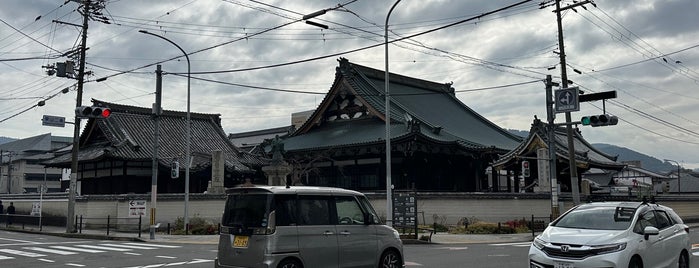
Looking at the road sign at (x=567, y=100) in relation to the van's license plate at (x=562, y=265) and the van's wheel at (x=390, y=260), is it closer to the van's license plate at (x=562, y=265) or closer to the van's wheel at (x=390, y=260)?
the van's wheel at (x=390, y=260)

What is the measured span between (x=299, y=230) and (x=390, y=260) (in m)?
2.34

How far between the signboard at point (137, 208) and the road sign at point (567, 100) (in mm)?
19701

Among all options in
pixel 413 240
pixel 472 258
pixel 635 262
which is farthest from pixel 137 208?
pixel 635 262

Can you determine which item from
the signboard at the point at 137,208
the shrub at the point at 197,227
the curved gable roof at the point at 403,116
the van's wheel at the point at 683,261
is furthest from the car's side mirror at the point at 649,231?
the signboard at the point at 137,208

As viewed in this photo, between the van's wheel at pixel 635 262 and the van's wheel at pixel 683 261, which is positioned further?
the van's wheel at pixel 683 261

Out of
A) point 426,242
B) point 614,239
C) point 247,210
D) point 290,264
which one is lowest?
point 426,242

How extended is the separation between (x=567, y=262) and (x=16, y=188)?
86.4m

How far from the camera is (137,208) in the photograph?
28406mm

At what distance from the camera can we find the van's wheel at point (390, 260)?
→ 11195 mm

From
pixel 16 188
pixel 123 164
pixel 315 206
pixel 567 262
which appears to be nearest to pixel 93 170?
pixel 123 164

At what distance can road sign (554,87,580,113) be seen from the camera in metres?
22.4

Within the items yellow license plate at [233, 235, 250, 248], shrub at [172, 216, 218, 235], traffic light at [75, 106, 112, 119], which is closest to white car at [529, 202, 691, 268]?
yellow license plate at [233, 235, 250, 248]

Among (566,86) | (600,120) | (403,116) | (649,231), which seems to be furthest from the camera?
(403,116)

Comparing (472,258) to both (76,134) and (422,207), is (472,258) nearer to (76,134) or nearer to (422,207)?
(422,207)
